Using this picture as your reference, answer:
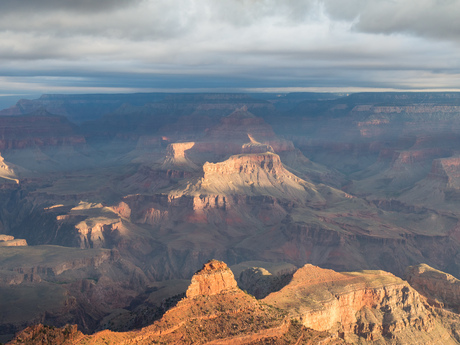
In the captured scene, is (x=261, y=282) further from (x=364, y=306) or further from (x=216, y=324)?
(x=216, y=324)

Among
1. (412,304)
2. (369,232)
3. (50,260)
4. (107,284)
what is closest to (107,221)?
(50,260)

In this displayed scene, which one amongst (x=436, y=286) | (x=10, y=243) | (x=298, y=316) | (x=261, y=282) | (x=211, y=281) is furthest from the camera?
(x=10, y=243)

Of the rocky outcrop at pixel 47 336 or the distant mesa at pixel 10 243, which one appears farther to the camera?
the distant mesa at pixel 10 243

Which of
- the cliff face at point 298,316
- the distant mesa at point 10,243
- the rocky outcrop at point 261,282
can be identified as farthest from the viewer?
the distant mesa at point 10,243

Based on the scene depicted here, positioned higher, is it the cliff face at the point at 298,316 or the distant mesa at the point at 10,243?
the cliff face at the point at 298,316

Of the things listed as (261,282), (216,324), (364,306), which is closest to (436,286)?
(364,306)

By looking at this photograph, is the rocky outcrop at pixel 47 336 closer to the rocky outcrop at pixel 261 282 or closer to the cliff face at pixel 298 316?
the cliff face at pixel 298 316

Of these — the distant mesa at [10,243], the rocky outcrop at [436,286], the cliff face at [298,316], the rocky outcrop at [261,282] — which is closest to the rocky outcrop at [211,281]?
the cliff face at [298,316]

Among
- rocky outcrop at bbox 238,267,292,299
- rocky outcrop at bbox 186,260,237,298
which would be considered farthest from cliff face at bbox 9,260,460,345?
rocky outcrop at bbox 238,267,292,299

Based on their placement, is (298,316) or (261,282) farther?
(261,282)
